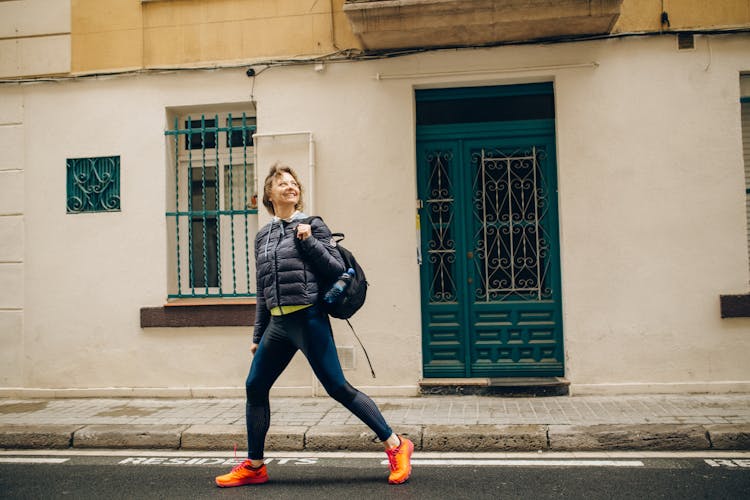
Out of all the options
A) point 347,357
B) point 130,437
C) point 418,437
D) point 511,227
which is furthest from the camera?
point 511,227

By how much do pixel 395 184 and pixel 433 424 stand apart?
273 cm

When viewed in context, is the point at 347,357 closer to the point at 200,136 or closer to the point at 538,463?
the point at 538,463

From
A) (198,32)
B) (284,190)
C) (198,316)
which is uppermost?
(198,32)

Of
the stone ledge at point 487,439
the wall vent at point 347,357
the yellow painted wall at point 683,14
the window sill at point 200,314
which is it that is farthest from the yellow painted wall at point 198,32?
the stone ledge at point 487,439

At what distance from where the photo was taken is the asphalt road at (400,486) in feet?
14.9

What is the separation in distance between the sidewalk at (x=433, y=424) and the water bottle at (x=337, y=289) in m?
1.79

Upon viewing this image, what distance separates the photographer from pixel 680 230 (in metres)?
7.22

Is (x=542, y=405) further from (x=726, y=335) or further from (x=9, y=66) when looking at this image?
(x=9, y=66)

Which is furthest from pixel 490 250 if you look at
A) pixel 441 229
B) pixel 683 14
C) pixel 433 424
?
pixel 683 14

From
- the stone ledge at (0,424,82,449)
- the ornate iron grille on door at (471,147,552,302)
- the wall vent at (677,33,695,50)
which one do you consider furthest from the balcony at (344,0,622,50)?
the stone ledge at (0,424,82,449)

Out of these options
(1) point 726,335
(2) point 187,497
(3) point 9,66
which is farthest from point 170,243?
(1) point 726,335

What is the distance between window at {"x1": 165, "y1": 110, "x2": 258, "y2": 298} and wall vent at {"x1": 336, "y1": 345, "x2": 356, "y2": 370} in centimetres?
138

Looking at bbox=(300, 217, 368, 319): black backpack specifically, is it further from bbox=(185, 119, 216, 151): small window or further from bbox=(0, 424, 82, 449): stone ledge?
bbox=(185, 119, 216, 151): small window

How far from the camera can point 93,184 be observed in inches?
320
